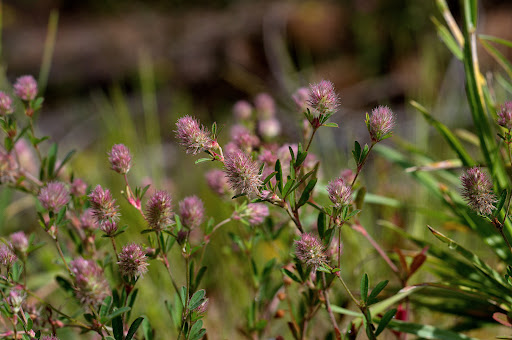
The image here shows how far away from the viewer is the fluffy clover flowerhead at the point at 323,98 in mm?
456

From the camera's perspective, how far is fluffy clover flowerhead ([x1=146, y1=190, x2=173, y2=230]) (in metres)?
0.47

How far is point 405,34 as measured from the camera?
9.64 feet

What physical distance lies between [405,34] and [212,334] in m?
2.47

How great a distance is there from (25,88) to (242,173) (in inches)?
14.1

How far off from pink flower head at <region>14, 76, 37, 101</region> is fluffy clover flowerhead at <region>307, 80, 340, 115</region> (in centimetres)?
38

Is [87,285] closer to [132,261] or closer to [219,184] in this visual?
[132,261]

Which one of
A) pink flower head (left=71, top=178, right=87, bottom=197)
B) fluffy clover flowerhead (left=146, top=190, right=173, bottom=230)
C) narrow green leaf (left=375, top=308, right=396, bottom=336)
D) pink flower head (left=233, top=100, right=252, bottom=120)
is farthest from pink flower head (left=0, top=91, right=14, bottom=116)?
narrow green leaf (left=375, top=308, right=396, bottom=336)

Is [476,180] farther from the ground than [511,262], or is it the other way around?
[476,180]

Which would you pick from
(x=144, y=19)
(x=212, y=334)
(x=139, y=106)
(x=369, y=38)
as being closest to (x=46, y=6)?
(x=144, y=19)

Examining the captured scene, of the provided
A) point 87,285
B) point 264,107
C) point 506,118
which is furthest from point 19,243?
point 506,118

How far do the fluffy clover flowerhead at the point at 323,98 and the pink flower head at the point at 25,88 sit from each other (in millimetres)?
382

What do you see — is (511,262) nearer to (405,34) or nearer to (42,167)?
(42,167)

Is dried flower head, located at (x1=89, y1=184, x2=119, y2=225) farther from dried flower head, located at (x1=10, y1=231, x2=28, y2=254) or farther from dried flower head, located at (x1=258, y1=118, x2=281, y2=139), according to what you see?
dried flower head, located at (x1=258, y1=118, x2=281, y2=139)

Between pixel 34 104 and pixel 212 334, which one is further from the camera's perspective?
pixel 212 334
